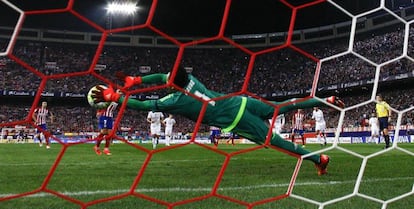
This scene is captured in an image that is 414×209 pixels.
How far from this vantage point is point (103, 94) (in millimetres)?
2520

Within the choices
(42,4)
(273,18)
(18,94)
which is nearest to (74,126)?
(18,94)

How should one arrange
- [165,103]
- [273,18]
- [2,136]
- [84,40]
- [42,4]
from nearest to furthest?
[165,103], [273,18], [2,136], [42,4], [84,40]

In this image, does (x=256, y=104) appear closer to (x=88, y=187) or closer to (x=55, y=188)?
(x=88, y=187)

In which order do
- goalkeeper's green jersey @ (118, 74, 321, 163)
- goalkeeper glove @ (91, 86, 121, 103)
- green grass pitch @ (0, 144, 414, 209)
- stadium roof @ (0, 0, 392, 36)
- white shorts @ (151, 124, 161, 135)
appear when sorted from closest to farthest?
goalkeeper glove @ (91, 86, 121, 103) < green grass pitch @ (0, 144, 414, 209) < goalkeeper's green jersey @ (118, 74, 321, 163) < white shorts @ (151, 124, 161, 135) < stadium roof @ (0, 0, 392, 36)

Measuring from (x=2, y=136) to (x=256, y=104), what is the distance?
71.6ft

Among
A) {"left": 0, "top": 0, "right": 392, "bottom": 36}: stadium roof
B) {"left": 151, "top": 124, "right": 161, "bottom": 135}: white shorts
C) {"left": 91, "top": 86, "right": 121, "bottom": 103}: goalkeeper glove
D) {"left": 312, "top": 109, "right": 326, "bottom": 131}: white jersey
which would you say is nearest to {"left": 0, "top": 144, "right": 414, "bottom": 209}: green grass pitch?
{"left": 91, "top": 86, "right": 121, "bottom": 103}: goalkeeper glove

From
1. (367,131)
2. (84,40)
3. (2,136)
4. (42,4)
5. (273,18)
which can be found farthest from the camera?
(84,40)

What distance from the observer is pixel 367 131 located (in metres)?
18.7

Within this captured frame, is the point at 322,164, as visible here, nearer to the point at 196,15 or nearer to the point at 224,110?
the point at 224,110

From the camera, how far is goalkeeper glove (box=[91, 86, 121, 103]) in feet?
8.10

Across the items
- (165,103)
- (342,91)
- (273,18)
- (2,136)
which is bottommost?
(2,136)

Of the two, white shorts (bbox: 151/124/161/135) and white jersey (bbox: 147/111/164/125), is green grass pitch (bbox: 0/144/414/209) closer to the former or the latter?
white shorts (bbox: 151/124/161/135)

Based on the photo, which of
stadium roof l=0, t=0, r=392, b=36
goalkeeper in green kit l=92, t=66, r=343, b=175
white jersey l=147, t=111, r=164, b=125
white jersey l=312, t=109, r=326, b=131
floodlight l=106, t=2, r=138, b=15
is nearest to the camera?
goalkeeper in green kit l=92, t=66, r=343, b=175

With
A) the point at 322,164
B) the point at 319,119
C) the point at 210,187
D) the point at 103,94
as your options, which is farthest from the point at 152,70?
the point at 103,94
